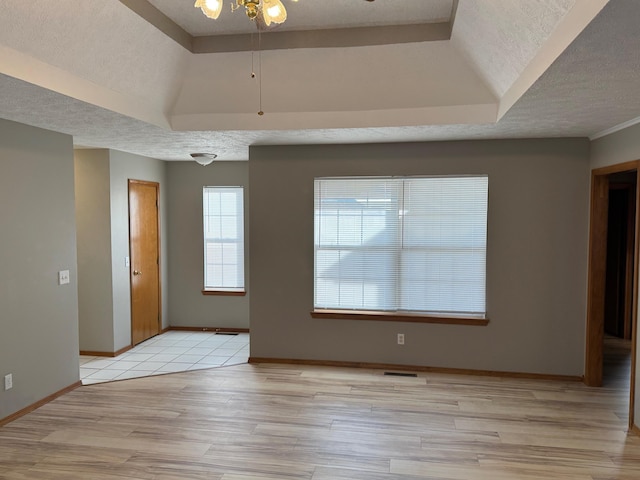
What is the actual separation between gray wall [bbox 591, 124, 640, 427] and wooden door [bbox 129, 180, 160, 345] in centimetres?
499

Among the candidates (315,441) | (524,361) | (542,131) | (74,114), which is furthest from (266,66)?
(524,361)

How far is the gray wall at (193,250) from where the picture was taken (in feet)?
20.6

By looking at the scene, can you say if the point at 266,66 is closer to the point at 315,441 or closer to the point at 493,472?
the point at 315,441

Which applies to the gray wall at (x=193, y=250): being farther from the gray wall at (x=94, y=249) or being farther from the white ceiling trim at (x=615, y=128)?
the white ceiling trim at (x=615, y=128)

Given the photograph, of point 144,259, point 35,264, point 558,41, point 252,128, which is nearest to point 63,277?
point 35,264

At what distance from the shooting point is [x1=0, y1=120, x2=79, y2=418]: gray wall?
351 centimetres

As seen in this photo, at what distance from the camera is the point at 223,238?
250 inches

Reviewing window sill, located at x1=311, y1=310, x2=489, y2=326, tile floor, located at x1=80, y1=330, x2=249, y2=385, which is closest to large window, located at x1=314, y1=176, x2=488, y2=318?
window sill, located at x1=311, y1=310, x2=489, y2=326

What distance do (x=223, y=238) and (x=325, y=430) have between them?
3556mm

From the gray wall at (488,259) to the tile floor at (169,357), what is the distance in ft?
1.91

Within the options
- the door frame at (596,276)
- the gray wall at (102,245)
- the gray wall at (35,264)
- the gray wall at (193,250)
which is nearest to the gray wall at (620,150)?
the door frame at (596,276)

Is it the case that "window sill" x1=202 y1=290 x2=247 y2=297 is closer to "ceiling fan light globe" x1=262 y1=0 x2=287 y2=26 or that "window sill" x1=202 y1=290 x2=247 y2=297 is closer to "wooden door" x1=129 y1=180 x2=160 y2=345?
"wooden door" x1=129 y1=180 x2=160 y2=345

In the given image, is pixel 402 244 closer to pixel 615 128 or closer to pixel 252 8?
pixel 615 128

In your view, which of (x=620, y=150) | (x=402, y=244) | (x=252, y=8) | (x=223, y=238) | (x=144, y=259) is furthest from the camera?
(x=223, y=238)
